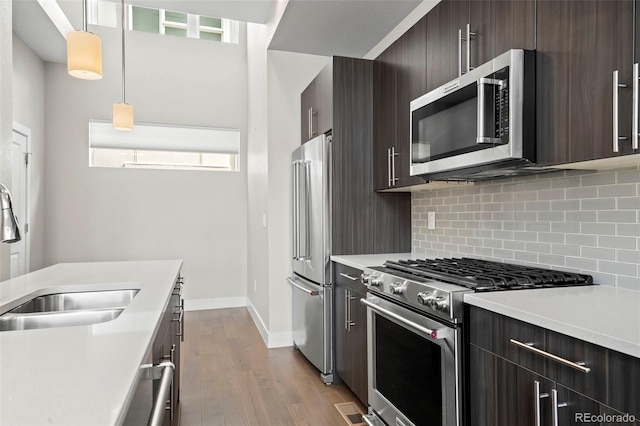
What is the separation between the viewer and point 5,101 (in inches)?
93.4

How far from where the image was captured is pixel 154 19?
17.7 feet

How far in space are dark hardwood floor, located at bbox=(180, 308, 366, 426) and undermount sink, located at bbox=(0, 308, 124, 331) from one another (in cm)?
122

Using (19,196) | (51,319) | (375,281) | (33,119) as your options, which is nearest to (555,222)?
(375,281)

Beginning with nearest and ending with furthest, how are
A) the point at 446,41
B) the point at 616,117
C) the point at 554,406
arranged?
1. the point at 554,406
2. the point at 616,117
3. the point at 446,41

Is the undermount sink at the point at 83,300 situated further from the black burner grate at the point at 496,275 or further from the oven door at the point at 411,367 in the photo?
the black burner grate at the point at 496,275

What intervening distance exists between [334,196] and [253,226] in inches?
85.7

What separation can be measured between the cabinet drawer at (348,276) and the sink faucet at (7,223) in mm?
1790

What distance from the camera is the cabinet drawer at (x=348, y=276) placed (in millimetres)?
2557

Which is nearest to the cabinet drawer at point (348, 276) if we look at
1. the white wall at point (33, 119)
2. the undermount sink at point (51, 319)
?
the undermount sink at point (51, 319)

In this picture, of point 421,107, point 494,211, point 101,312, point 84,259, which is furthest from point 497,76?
point 84,259

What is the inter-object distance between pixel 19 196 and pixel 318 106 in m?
3.38

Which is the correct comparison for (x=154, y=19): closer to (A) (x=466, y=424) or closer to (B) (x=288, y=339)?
(B) (x=288, y=339)

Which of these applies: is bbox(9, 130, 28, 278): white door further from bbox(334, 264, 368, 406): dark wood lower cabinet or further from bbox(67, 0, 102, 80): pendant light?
bbox(334, 264, 368, 406): dark wood lower cabinet

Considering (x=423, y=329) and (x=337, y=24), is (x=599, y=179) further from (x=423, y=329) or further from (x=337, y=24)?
(x=337, y=24)
